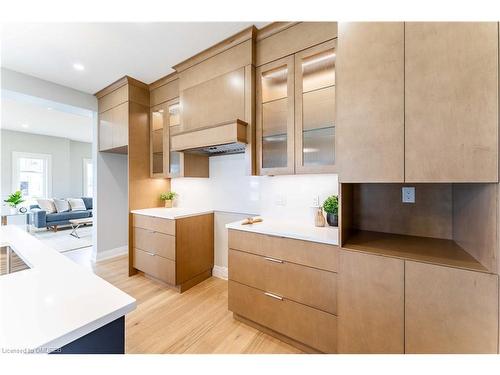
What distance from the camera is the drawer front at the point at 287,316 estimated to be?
1.44 m

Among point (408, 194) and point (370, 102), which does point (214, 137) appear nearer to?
point (370, 102)

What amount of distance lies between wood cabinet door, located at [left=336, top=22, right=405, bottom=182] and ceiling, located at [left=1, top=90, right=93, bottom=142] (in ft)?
12.5

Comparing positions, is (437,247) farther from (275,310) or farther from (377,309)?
(275,310)

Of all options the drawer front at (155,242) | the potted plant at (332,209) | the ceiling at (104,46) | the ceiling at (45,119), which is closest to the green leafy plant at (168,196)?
the drawer front at (155,242)

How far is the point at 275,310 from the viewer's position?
65.5 inches

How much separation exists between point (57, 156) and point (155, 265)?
646 centimetres

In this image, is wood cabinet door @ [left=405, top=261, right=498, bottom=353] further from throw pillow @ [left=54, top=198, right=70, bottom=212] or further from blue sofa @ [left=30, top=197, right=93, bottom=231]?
throw pillow @ [left=54, top=198, right=70, bottom=212]

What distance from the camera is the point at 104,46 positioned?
7.10 ft

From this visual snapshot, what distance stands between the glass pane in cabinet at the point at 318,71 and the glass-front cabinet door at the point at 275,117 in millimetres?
117

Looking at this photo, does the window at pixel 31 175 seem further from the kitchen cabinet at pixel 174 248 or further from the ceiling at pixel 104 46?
the kitchen cabinet at pixel 174 248

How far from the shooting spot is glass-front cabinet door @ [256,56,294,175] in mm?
1851

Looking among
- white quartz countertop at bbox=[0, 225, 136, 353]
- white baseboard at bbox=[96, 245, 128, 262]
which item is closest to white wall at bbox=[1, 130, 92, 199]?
white baseboard at bbox=[96, 245, 128, 262]

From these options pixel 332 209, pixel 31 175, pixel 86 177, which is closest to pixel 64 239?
pixel 31 175

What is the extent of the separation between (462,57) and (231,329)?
2.36 meters
